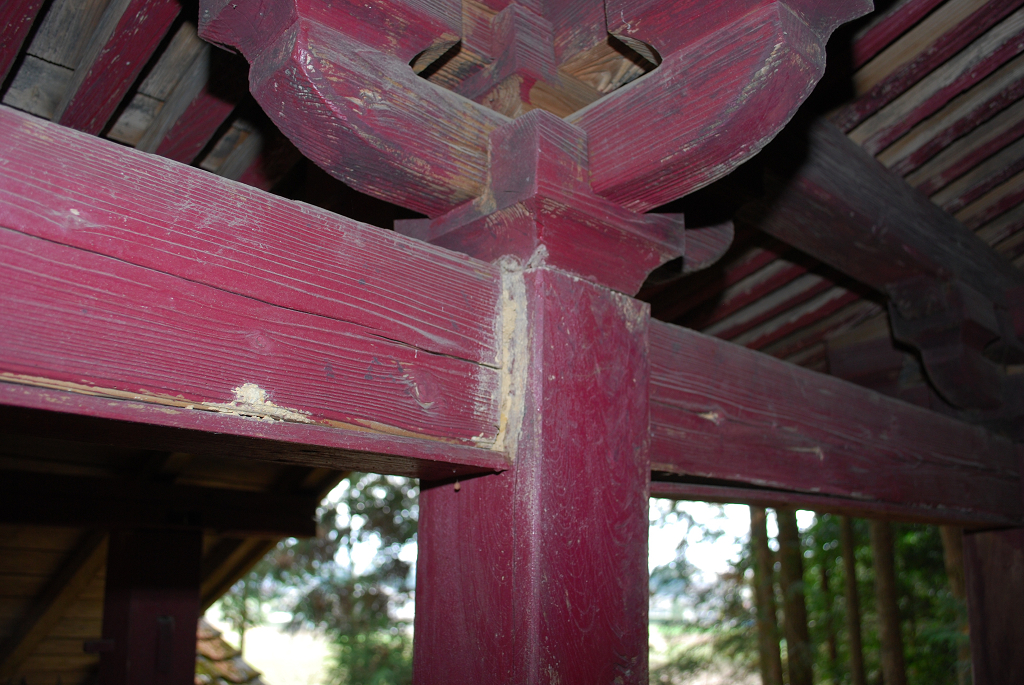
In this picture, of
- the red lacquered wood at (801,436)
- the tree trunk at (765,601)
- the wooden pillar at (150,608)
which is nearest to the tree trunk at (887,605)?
the tree trunk at (765,601)

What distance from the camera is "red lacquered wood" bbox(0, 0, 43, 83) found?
1648mm

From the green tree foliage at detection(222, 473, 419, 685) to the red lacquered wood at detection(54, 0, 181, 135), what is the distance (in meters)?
8.08

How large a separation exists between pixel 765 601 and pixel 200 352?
9067mm

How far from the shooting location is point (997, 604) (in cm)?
355

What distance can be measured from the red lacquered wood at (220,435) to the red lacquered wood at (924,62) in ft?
7.24

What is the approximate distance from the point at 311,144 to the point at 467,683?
1.05m

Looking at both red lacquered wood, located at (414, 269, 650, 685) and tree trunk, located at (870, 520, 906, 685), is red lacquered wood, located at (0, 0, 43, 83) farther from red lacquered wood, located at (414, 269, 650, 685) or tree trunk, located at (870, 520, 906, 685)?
tree trunk, located at (870, 520, 906, 685)

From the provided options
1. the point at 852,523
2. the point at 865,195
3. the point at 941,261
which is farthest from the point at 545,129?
the point at 852,523

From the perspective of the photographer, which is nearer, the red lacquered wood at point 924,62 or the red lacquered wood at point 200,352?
the red lacquered wood at point 200,352

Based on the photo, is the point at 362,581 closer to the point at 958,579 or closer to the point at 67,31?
the point at 958,579

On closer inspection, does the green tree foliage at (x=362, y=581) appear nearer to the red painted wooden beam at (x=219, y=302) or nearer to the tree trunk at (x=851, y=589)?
the tree trunk at (x=851, y=589)

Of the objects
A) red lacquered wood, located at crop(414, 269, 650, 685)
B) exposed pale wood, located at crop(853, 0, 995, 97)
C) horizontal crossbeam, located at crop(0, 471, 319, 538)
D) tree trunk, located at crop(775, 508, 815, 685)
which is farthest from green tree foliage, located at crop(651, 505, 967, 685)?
red lacquered wood, located at crop(414, 269, 650, 685)

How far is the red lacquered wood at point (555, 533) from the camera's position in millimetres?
1365

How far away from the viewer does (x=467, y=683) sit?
1.42 m
